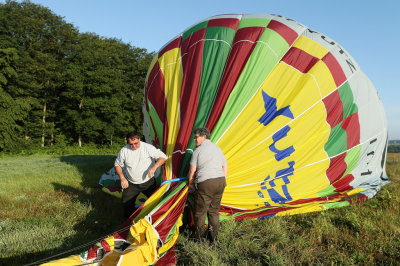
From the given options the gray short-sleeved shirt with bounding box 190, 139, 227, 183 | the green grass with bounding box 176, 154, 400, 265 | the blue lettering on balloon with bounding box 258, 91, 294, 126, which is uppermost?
the blue lettering on balloon with bounding box 258, 91, 294, 126

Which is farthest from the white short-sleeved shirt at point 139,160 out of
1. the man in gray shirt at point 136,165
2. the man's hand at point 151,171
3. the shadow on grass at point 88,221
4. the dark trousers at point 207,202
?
the dark trousers at point 207,202

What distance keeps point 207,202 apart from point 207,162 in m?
0.47

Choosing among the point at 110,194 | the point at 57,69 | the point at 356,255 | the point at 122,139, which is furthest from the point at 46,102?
the point at 356,255

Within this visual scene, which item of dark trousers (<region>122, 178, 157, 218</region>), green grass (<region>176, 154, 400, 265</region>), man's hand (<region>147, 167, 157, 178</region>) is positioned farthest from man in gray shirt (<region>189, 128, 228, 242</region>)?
dark trousers (<region>122, 178, 157, 218</region>)

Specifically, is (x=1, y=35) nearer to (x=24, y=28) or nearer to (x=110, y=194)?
(x=24, y=28)

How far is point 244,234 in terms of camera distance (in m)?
3.43

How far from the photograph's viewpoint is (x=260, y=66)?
4.18m

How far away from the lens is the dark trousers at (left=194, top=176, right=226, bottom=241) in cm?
321

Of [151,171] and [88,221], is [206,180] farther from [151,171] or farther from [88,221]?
[88,221]

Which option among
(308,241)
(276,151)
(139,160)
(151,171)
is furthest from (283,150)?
(139,160)

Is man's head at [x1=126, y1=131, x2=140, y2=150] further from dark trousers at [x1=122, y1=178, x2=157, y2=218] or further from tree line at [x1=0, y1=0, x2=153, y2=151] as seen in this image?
tree line at [x1=0, y1=0, x2=153, y2=151]

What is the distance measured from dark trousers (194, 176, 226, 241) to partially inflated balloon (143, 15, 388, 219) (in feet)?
1.75

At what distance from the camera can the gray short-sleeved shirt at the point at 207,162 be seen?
3197 millimetres

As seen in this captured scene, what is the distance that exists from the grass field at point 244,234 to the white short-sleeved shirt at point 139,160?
0.80m
